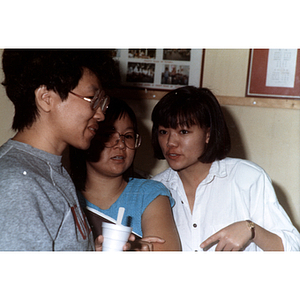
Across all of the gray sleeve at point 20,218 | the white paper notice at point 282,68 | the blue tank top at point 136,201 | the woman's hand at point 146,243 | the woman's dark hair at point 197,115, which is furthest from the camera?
the white paper notice at point 282,68

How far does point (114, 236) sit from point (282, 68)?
89 cm

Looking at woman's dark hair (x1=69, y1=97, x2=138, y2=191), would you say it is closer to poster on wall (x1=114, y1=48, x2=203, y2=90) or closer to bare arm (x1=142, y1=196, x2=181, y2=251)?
bare arm (x1=142, y1=196, x2=181, y2=251)

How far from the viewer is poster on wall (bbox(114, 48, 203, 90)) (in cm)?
122

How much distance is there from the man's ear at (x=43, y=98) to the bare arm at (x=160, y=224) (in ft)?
1.36

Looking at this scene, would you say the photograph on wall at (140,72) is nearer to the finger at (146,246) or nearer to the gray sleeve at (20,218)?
the finger at (146,246)

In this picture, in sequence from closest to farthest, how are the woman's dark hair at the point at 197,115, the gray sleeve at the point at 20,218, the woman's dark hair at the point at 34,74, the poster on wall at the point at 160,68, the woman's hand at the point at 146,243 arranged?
the gray sleeve at the point at 20,218 < the woman's dark hair at the point at 34,74 < the woman's hand at the point at 146,243 < the woman's dark hair at the point at 197,115 < the poster on wall at the point at 160,68

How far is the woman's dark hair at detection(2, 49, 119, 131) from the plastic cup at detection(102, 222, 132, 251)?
0.26m

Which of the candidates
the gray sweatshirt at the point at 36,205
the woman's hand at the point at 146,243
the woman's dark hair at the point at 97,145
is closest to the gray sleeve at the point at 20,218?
the gray sweatshirt at the point at 36,205

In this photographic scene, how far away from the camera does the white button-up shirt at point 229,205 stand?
2.97 feet

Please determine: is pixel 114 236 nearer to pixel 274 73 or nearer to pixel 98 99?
pixel 98 99

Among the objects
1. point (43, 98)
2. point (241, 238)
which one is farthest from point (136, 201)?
point (43, 98)
